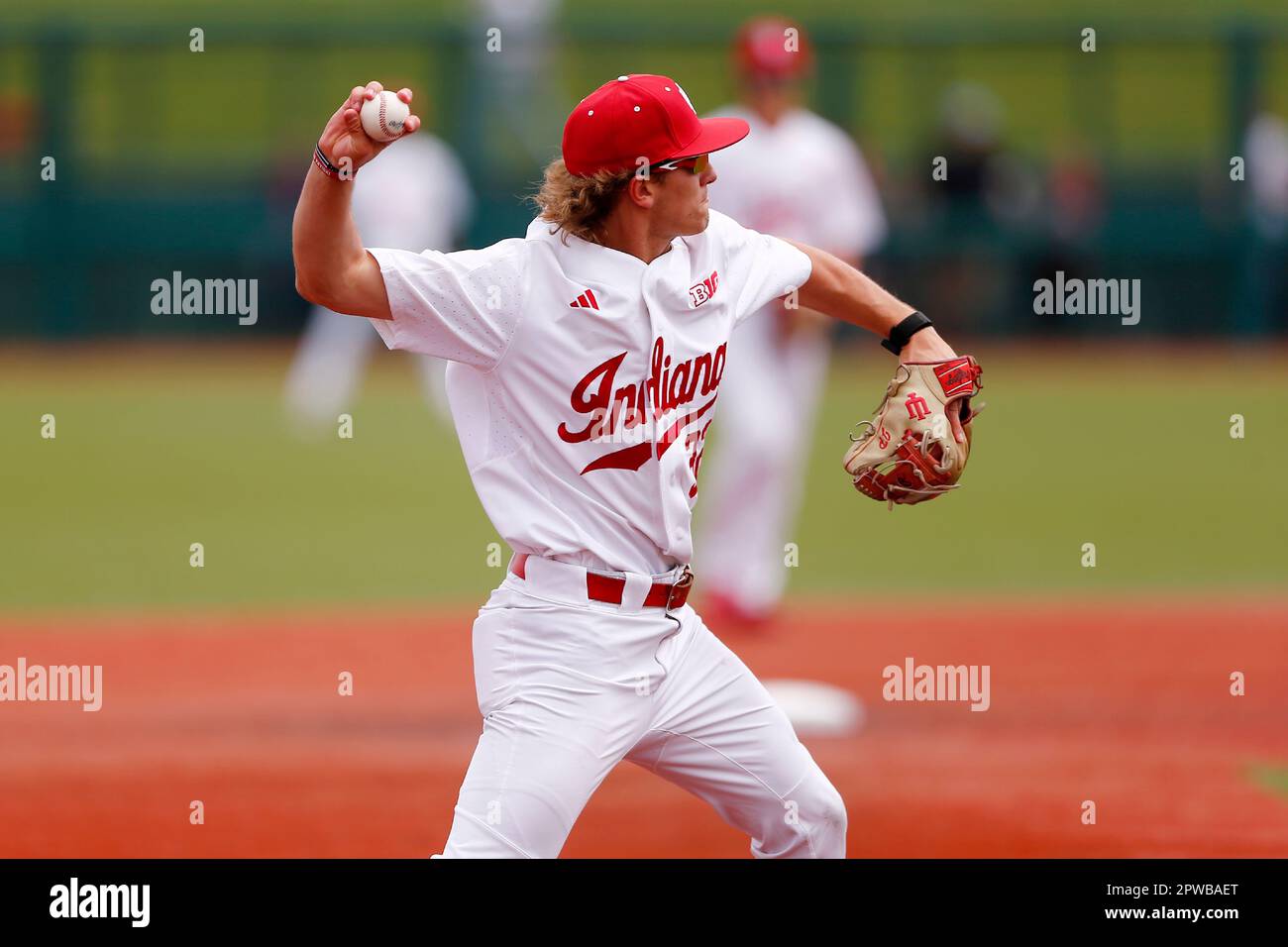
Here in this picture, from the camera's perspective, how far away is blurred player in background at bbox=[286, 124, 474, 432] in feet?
50.6

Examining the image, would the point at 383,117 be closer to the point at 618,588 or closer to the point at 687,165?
the point at 687,165

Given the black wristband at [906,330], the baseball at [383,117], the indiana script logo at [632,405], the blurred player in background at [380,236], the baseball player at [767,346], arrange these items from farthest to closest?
1. the blurred player in background at [380,236]
2. the baseball player at [767,346]
3. the black wristband at [906,330]
4. the indiana script logo at [632,405]
5. the baseball at [383,117]

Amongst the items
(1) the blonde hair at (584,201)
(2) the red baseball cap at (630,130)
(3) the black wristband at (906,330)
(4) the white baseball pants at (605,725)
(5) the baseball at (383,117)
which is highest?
(2) the red baseball cap at (630,130)

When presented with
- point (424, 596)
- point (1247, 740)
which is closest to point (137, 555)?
point (424, 596)

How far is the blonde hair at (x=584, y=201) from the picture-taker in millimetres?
4027

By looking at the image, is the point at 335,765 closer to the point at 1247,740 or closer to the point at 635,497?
the point at 635,497

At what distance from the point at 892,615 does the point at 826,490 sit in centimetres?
465

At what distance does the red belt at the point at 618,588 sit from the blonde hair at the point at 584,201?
2.52 feet

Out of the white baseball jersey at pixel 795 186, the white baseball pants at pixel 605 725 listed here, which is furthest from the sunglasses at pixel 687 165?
the white baseball jersey at pixel 795 186

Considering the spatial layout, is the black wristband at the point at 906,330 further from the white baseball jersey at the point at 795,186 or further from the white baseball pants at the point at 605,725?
the white baseball jersey at the point at 795,186

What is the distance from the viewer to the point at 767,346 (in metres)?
8.82

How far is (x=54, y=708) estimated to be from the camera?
7668 mm

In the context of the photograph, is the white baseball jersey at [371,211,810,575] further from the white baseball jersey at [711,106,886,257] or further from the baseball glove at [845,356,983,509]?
the white baseball jersey at [711,106,886,257]

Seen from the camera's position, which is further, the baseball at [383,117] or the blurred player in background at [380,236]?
the blurred player in background at [380,236]
